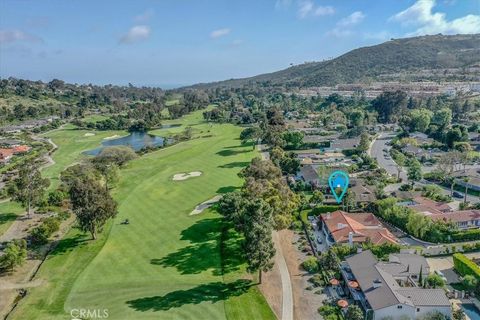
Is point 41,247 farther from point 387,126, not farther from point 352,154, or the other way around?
point 387,126

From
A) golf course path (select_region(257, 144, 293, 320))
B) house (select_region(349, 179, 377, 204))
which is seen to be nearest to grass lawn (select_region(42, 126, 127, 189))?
golf course path (select_region(257, 144, 293, 320))

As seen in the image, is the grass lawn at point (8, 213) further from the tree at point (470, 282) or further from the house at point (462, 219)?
the house at point (462, 219)

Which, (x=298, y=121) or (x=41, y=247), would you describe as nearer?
(x=41, y=247)

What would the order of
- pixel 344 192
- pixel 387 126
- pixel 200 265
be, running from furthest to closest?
1. pixel 387 126
2. pixel 344 192
3. pixel 200 265

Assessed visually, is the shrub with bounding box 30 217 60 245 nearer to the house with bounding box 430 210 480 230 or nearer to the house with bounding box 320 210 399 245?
the house with bounding box 320 210 399 245

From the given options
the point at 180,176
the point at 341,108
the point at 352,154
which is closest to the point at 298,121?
the point at 341,108

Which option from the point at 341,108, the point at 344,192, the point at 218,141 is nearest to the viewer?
the point at 344,192

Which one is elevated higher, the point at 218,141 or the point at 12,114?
the point at 12,114
